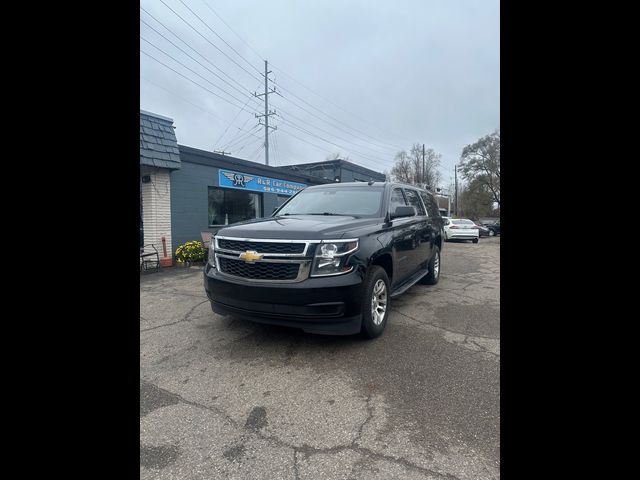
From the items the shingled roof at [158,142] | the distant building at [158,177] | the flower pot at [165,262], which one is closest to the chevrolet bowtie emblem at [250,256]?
the shingled roof at [158,142]

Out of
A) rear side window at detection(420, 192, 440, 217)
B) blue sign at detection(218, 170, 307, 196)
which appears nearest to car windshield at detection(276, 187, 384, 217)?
rear side window at detection(420, 192, 440, 217)

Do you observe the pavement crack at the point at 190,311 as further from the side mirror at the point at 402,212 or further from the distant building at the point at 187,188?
the distant building at the point at 187,188

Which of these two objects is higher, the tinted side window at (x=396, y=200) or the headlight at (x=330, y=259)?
the tinted side window at (x=396, y=200)

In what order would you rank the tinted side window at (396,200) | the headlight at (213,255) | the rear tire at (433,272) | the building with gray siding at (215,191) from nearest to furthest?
the headlight at (213,255) → the tinted side window at (396,200) → the rear tire at (433,272) → the building with gray siding at (215,191)

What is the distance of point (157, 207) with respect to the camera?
9523mm

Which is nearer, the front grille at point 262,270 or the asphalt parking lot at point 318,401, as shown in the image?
the asphalt parking lot at point 318,401

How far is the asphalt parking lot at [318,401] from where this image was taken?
198cm

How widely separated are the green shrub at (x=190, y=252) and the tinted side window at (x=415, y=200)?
6.47 m

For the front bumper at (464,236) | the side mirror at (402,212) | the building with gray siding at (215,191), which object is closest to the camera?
the side mirror at (402,212)

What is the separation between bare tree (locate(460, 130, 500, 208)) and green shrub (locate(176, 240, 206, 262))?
139 ft

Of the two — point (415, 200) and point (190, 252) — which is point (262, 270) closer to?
point (415, 200)
